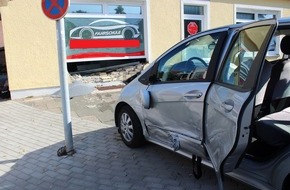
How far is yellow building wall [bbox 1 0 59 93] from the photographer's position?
24.8ft

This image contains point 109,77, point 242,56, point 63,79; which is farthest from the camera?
point 109,77

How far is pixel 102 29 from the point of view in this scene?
9.21 metres

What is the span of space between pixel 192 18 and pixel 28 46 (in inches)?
222

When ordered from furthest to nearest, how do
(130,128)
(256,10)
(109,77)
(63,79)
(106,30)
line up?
1. (256,10)
2. (109,77)
3. (106,30)
4. (130,128)
5. (63,79)

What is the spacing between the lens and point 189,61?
12.0ft

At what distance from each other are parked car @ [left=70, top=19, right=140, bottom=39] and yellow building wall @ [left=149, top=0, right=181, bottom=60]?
58cm

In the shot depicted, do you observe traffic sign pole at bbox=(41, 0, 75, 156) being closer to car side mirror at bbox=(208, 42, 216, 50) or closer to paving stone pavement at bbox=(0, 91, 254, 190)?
paving stone pavement at bbox=(0, 91, 254, 190)

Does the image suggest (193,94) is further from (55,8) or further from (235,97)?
(55,8)

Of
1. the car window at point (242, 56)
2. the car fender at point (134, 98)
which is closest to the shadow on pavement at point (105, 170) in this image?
the car fender at point (134, 98)

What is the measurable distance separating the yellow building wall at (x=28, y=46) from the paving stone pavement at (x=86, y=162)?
73.0 inches

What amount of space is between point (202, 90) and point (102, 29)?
6.70 meters

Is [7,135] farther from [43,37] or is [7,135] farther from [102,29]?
[102,29]

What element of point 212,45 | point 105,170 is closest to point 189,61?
point 212,45

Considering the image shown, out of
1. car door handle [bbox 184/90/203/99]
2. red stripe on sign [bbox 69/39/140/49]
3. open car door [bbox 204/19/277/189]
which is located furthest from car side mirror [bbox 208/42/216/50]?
red stripe on sign [bbox 69/39/140/49]
